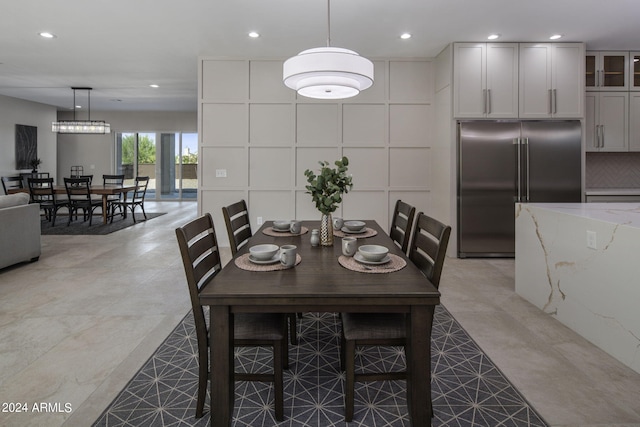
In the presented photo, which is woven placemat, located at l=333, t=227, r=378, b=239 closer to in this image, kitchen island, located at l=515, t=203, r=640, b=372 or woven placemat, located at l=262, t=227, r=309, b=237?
woven placemat, located at l=262, t=227, r=309, b=237

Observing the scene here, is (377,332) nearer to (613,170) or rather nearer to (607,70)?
(613,170)

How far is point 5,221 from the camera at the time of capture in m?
3.89

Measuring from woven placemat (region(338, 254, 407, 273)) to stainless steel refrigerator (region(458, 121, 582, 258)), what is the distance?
318 cm

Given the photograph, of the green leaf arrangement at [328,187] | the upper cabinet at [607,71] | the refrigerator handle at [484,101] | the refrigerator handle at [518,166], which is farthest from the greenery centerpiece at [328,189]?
the upper cabinet at [607,71]

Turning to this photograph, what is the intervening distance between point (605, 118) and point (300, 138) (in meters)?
4.03

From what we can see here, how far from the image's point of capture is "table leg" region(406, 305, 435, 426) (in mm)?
1407

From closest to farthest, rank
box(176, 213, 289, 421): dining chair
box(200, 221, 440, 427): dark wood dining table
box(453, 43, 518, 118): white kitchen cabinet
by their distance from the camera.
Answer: box(200, 221, 440, 427): dark wood dining table → box(176, 213, 289, 421): dining chair → box(453, 43, 518, 118): white kitchen cabinet

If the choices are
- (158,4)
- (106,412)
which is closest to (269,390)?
(106,412)

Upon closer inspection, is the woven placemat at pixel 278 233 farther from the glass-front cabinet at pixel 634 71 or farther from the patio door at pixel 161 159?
the patio door at pixel 161 159

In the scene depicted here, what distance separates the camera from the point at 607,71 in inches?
192

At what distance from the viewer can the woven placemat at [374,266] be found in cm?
165

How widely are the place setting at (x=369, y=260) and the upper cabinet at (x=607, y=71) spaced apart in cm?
473

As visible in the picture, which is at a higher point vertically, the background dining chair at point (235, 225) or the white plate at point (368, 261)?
the background dining chair at point (235, 225)

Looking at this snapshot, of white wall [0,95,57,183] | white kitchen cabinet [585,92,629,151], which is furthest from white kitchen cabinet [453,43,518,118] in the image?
white wall [0,95,57,183]
